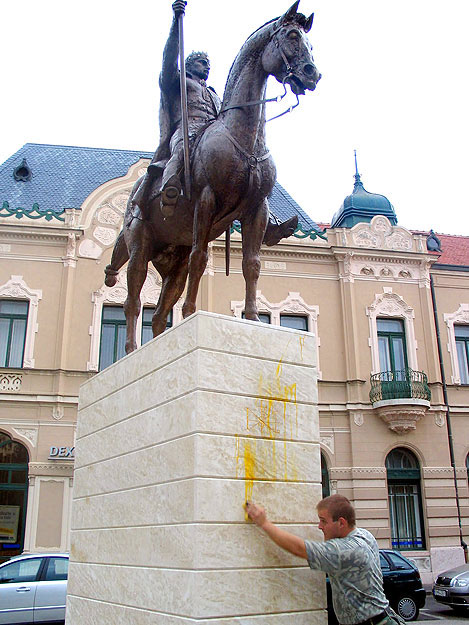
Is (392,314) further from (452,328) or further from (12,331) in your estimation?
(12,331)

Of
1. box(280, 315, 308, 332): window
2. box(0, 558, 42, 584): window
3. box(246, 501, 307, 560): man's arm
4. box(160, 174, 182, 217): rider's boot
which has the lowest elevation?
box(0, 558, 42, 584): window

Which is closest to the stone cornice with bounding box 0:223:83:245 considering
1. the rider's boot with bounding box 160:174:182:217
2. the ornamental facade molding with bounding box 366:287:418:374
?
the ornamental facade molding with bounding box 366:287:418:374

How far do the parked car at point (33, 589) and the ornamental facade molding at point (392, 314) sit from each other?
42.7 ft

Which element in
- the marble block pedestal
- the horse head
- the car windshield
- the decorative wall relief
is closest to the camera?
the marble block pedestal

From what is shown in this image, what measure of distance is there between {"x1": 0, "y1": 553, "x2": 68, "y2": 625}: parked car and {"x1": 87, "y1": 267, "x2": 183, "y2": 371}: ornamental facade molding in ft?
28.9

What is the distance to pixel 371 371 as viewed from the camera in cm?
2114

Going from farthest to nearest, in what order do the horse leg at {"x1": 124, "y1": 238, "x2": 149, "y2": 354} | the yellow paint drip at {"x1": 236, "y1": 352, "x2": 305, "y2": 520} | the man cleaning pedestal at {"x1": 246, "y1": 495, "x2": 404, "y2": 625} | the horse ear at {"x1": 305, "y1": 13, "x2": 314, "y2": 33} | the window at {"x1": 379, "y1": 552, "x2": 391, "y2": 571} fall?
the window at {"x1": 379, "y1": 552, "x2": 391, "y2": 571} → the horse leg at {"x1": 124, "y1": 238, "x2": 149, "y2": 354} → the horse ear at {"x1": 305, "y1": 13, "x2": 314, "y2": 33} → the yellow paint drip at {"x1": 236, "y1": 352, "x2": 305, "y2": 520} → the man cleaning pedestal at {"x1": 246, "y1": 495, "x2": 404, "y2": 625}

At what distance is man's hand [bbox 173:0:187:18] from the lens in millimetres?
5715

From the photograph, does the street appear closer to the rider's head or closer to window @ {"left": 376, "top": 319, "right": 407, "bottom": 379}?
window @ {"left": 376, "top": 319, "right": 407, "bottom": 379}

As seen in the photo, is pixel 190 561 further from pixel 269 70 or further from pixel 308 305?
pixel 308 305

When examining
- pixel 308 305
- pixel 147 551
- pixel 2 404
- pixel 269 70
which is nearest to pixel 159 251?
pixel 269 70

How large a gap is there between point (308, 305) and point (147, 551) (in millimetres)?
17462

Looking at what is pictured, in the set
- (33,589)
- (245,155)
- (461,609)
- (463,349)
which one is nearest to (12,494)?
(33,589)

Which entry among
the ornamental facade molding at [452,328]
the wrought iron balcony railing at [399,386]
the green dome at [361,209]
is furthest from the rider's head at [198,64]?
the ornamental facade molding at [452,328]
